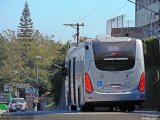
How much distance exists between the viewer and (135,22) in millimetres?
89250

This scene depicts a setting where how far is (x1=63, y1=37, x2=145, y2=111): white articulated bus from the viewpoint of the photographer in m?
26.3

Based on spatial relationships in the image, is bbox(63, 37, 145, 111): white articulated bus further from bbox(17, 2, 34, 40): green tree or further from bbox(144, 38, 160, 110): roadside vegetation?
bbox(17, 2, 34, 40): green tree

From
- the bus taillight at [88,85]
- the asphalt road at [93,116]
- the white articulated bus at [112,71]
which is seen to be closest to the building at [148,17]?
the white articulated bus at [112,71]

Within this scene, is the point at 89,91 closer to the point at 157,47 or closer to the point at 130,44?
the point at 130,44

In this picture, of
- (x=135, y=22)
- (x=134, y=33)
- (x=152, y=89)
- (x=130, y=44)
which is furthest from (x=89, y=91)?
(x=135, y=22)

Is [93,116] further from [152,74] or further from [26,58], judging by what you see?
[26,58]

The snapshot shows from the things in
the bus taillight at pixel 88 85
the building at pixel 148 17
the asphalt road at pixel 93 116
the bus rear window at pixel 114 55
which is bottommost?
the asphalt road at pixel 93 116

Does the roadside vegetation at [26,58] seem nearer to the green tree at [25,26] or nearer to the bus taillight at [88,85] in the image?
the green tree at [25,26]

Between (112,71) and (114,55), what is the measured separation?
2.55 ft

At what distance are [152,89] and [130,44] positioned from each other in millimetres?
20012

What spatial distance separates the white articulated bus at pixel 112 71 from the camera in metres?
26.3

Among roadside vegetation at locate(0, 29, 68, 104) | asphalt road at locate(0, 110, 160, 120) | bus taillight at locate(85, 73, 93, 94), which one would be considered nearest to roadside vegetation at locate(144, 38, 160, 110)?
bus taillight at locate(85, 73, 93, 94)

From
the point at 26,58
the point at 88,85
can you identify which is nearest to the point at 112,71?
the point at 88,85

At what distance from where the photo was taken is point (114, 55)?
26.3m
